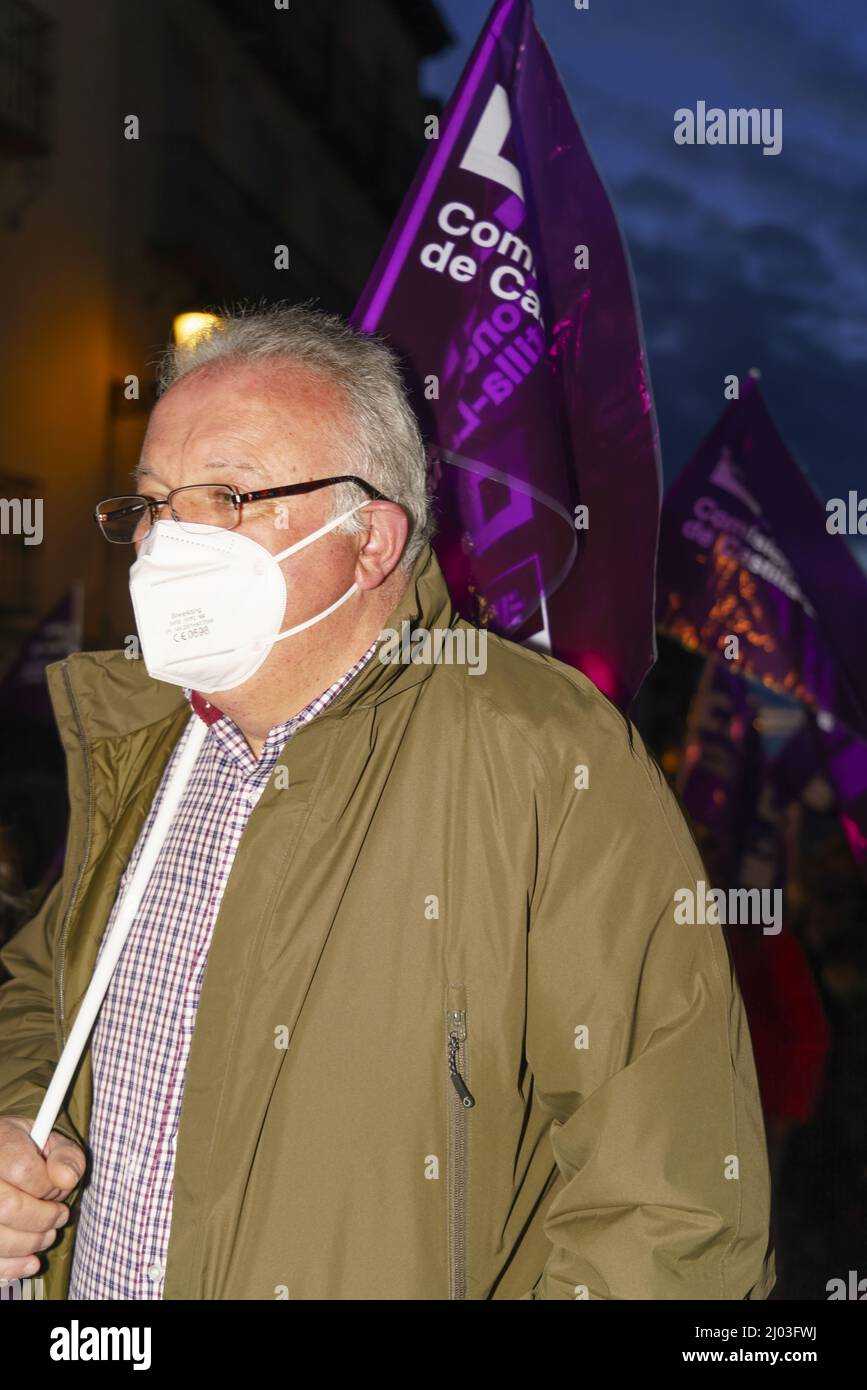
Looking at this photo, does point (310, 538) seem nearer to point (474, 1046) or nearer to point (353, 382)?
point (353, 382)

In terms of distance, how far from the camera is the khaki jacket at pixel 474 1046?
5.29ft

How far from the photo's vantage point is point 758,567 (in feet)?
16.4

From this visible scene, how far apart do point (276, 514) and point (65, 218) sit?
27.9 ft

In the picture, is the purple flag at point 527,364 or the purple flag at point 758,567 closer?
the purple flag at point 527,364

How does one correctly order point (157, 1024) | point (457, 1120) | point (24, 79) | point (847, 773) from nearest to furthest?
point (457, 1120), point (157, 1024), point (847, 773), point (24, 79)

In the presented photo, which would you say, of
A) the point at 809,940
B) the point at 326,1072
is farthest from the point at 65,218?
the point at 326,1072

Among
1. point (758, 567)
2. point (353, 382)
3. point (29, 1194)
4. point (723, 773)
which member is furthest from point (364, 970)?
point (723, 773)

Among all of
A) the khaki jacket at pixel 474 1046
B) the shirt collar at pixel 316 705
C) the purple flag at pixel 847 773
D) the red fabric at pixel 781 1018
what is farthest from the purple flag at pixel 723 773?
the khaki jacket at pixel 474 1046

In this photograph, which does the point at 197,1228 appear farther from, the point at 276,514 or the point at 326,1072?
the point at 276,514

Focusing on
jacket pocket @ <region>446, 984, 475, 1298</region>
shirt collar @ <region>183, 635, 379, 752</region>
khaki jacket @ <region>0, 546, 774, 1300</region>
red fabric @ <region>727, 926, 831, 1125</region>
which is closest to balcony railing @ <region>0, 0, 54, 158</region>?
red fabric @ <region>727, 926, 831, 1125</region>

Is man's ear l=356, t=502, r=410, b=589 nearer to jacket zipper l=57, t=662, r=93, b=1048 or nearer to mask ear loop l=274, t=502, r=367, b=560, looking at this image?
mask ear loop l=274, t=502, r=367, b=560

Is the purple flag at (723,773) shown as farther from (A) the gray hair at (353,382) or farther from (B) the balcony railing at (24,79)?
(B) the balcony railing at (24,79)

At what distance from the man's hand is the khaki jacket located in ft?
0.69

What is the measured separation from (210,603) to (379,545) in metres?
0.29
